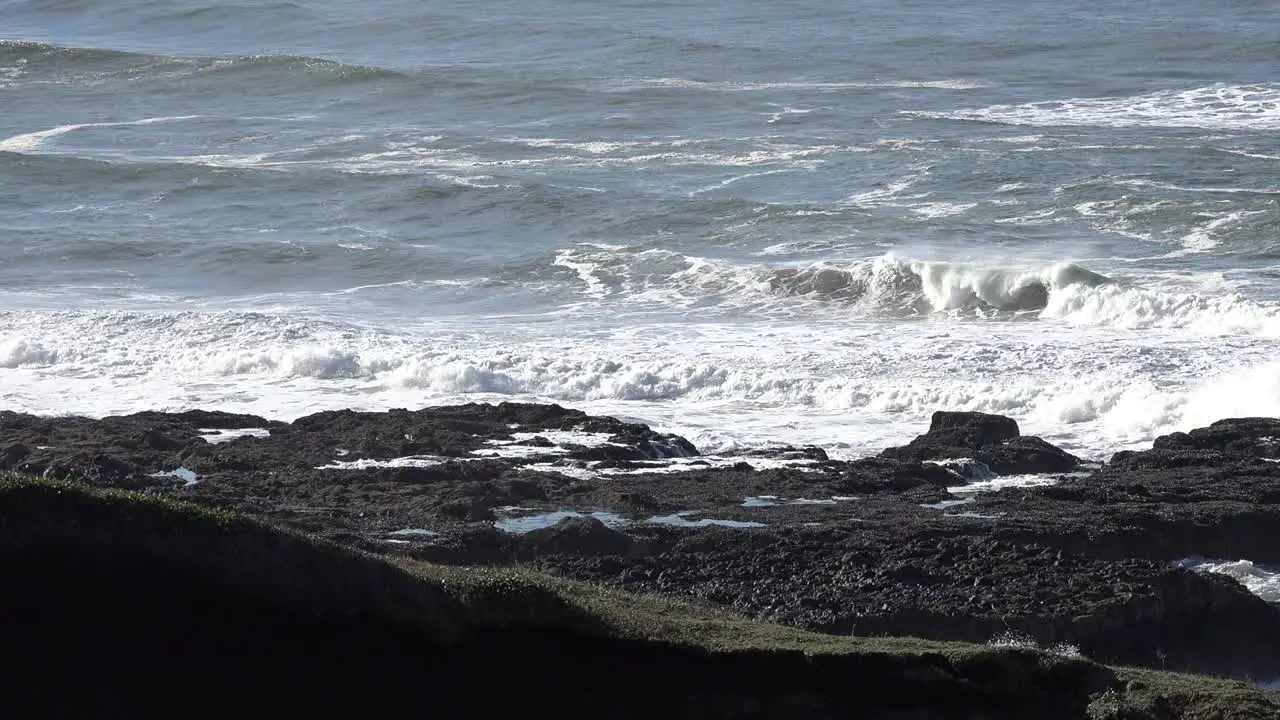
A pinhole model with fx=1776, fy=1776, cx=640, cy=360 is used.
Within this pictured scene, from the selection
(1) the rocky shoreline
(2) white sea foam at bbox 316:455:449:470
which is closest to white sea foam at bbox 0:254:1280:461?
(2) white sea foam at bbox 316:455:449:470

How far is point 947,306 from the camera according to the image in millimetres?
28594

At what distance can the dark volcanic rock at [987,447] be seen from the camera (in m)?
17.0

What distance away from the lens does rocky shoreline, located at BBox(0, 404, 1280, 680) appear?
11.8 meters

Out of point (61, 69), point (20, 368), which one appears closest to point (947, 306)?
point (20, 368)

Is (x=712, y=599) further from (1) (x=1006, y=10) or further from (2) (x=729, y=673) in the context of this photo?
(1) (x=1006, y=10)

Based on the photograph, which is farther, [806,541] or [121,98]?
[121,98]

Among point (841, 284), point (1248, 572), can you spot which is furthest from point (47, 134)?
point (1248, 572)

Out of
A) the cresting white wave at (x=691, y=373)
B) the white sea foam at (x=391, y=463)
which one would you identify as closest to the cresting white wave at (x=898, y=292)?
the cresting white wave at (x=691, y=373)

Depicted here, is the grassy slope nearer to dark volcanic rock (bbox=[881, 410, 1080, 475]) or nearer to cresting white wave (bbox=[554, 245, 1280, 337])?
dark volcanic rock (bbox=[881, 410, 1080, 475])

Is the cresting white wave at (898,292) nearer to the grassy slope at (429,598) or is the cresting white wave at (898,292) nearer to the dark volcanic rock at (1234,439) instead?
the dark volcanic rock at (1234,439)

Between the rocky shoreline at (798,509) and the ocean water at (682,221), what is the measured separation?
2551 mm

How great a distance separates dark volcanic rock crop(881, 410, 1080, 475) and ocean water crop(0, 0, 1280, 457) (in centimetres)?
141

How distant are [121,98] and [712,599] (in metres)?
47.9

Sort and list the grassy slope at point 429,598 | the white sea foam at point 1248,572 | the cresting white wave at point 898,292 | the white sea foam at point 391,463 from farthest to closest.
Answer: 1. the cresting white wave at point 898,292
2. the white sea foam at point 391,463
3. the white sea foam at point 1248,572
4. the grassy slope at point 429,598
